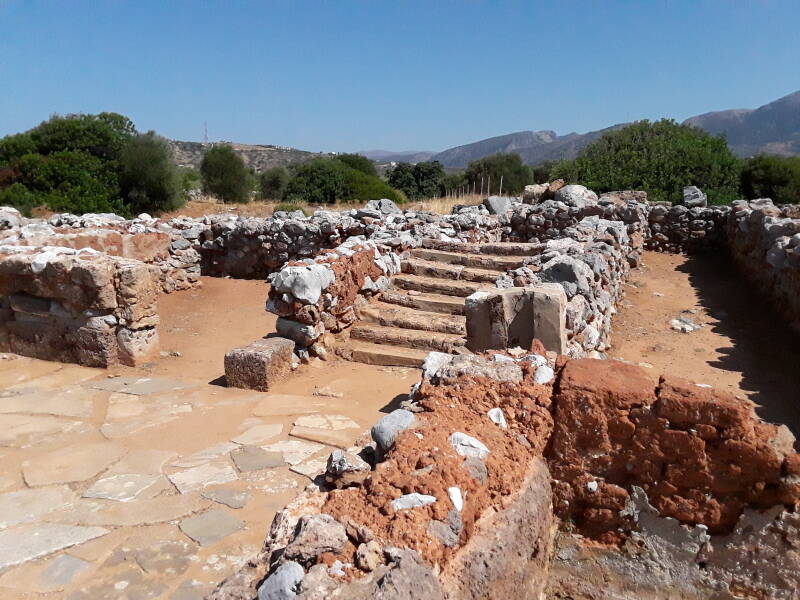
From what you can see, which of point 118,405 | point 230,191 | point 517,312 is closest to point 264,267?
point 118,405

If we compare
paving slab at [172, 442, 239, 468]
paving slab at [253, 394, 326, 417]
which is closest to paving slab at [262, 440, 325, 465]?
paving slab at [172, 442, 239, 468]

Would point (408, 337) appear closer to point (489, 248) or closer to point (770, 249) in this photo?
point (489, 248)

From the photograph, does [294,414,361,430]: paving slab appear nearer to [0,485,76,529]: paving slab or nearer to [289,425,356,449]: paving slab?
[289,425,356,449]: paving slab

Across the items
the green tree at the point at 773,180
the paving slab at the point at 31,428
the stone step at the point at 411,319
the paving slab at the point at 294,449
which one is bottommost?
the paving slab at the point at 294,449

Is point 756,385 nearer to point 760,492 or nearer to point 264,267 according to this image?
point 760,492

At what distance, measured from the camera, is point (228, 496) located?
3.26 m

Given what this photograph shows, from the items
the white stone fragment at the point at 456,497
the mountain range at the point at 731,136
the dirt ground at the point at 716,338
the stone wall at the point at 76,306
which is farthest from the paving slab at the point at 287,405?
the mountain range at the point at 731,136

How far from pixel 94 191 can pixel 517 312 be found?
1846cm

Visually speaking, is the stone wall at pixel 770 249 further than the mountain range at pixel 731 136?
No

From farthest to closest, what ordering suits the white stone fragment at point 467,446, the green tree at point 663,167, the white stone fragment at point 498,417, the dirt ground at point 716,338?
the green tree at point 663,167
the dirt ground at point 716,338
the white stone fragment at point 498,417
the white stone fragment at point 467,446

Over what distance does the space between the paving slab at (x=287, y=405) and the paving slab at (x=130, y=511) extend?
1.31 metres

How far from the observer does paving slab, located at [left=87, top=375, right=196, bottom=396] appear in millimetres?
5039

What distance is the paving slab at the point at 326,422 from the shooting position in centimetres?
430

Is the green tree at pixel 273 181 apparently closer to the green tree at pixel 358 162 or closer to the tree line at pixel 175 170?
the green tree at pixel 358 162
